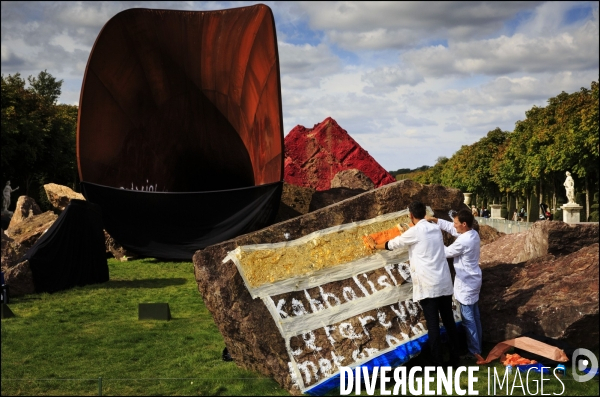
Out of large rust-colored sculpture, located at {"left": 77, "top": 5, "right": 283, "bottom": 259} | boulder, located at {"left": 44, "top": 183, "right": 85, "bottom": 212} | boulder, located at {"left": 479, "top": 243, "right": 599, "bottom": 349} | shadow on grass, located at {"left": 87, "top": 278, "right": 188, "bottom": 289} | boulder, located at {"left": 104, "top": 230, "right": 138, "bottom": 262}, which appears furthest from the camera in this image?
boulder, located at {"left": 44, "top": 183, "right": 85, "bottom": 212}

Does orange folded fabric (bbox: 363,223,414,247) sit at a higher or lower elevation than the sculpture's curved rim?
lower

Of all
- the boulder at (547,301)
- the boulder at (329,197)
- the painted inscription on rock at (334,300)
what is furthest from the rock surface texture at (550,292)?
the boulder at (329,197)

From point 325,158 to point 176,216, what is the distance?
20.4 ft

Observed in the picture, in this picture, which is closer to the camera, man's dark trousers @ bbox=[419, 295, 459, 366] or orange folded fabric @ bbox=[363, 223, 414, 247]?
man's dark trousers @ bbox=[419, 295, 459, 366]

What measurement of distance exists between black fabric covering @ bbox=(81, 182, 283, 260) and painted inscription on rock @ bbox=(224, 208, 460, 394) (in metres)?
Answer: 8.01

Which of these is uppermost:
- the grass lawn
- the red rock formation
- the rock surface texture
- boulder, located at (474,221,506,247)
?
the red rock formation

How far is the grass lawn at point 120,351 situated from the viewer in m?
5.01

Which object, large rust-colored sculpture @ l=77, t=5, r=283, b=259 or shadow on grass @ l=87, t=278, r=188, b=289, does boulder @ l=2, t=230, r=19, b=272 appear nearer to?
shadow on grass @ l=87, t=278, r=188, b=289

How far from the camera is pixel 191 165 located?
17.7 metres

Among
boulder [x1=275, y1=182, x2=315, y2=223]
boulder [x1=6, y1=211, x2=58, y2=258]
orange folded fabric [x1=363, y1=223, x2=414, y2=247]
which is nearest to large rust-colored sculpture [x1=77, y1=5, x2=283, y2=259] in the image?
boulder [x1=275, y1=182, x2=315, y2=223]

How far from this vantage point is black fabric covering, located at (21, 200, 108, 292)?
1078 cm

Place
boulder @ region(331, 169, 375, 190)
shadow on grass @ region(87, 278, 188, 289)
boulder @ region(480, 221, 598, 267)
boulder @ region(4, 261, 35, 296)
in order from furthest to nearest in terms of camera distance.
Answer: boulder @ region(331, 169, 375, 190) < shadow on grass @ region(87, 278, 188, 289) < boulder @ region(4, 261, 35, 296) < boulder @ region(480, 221, 598, 267)

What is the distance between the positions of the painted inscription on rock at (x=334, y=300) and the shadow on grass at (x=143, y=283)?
6018 mm

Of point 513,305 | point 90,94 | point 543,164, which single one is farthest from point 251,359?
point 543,164
